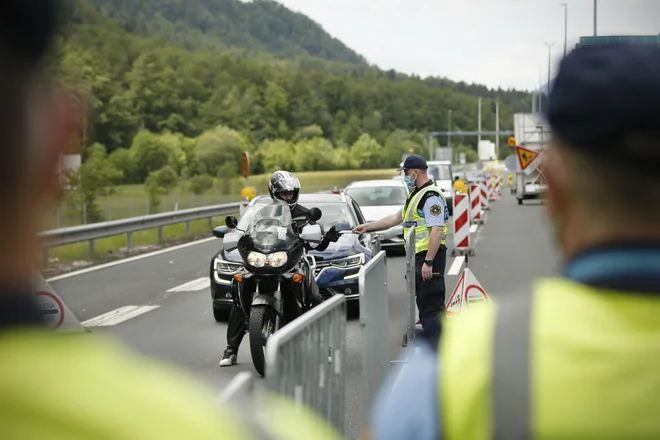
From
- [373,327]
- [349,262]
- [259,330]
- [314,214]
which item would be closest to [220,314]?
[349,262]

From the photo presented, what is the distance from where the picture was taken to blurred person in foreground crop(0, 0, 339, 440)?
979 millimetres

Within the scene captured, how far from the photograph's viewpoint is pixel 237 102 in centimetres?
14675

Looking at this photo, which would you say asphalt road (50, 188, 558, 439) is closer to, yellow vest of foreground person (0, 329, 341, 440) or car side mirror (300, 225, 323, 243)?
car side mirror (300, 225, 323, 243)

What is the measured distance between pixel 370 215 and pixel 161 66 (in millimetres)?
121739

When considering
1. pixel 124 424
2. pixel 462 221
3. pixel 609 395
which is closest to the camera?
pixel 124 424

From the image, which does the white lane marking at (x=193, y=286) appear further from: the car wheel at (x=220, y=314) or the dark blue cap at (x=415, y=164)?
the dark blue cap at (x=415, y=164)

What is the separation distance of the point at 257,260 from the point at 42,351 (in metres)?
8.52

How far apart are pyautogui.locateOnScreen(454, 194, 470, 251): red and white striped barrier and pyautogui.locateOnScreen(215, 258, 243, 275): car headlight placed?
8.96 m

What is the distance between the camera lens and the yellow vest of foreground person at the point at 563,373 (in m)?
1.54

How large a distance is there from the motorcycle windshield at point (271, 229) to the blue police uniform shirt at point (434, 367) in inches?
307

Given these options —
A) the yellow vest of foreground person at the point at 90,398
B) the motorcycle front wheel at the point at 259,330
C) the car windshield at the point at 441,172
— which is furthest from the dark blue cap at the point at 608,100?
the car windshield at the point at 441,172

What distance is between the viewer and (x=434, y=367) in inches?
67.7

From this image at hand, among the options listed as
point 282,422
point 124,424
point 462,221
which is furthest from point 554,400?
point 462,221

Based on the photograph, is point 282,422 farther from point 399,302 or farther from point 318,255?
point 399,302
